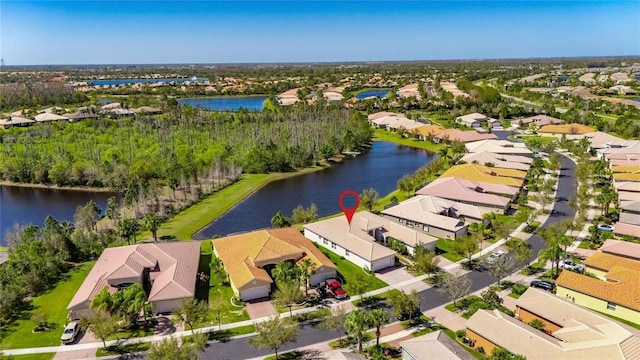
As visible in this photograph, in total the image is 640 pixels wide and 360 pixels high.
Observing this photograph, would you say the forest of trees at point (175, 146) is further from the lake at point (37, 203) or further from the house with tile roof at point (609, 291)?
the house with tile roof at point (609, 291)

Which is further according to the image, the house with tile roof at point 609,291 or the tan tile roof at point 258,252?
the tan tile roof at point 258,252

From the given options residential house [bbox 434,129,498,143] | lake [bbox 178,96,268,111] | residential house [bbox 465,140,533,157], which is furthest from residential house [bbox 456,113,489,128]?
lake [bbox 178,96,268,111]

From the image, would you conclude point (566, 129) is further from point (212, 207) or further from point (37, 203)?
point (37, 203)

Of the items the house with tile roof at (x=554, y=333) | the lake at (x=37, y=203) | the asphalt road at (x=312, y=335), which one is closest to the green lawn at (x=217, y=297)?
the asphalt road at (x=312, y=335)

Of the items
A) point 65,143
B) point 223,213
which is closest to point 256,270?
point 223,213

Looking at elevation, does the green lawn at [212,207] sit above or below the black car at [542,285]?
below

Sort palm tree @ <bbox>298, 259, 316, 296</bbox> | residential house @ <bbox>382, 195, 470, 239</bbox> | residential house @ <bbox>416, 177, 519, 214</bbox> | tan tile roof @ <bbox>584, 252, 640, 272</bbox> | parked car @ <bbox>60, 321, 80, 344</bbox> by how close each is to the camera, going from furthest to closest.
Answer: residential house @ <bbox>416, 177, 519, 214</bbox> < residential house @ <bbox>382, 195, 470, 239</bbox> < tan tile roof @ <bbox>584, 252, 640, 272</bbox> < palm tree @ <bbox>298, 259, 316, 296</bbox> < parked car @ <bbox>60, 321, 80, 344</bbox>

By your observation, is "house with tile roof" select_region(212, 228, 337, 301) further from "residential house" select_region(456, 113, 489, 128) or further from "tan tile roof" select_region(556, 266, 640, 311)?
"residential house" select_region(456, 113, 489, 128)
